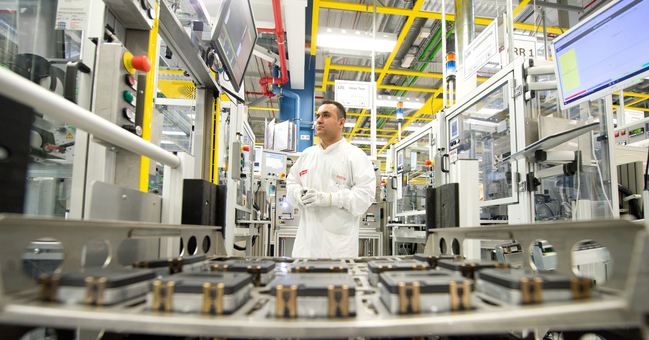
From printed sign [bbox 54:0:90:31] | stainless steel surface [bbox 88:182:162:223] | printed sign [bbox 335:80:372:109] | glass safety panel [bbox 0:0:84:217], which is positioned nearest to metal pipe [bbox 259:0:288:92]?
printed sign [bbox 335:80:372:109]

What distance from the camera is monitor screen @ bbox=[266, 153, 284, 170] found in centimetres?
495

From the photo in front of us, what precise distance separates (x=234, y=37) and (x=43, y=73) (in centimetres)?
134

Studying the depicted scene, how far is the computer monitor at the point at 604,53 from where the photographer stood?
5.98ft

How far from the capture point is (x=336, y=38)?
17.9ft

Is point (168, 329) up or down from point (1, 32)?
down

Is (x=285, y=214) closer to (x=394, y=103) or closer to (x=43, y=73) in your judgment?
(x=43, y=73)

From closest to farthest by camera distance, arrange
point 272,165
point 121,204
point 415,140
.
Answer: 1. point 121,204
2. point 415,140
3. point 272,165

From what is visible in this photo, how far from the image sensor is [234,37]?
8.48 feet

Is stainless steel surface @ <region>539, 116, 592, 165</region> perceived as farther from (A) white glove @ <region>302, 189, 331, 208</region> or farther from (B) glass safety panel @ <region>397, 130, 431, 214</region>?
(B) glass safety panel @ <region>397, 130, 431, 214</region>

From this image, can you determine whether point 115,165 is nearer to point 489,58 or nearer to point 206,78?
point 206,78

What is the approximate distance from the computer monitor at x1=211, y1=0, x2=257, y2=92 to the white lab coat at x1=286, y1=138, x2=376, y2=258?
1.02 meters

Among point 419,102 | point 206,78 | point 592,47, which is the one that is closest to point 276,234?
point 206,78

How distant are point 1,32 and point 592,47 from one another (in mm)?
3447

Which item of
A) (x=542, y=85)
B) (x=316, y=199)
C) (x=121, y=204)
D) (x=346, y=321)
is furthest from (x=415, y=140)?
(x=346, y=321)
